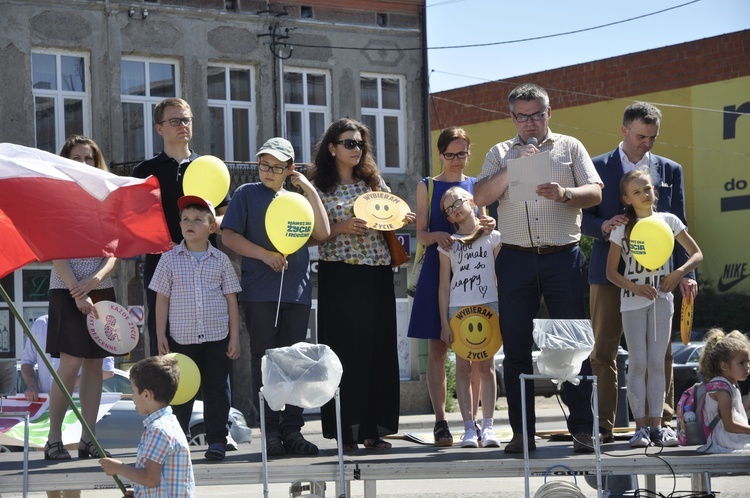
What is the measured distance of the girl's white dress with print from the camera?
7.03 metres

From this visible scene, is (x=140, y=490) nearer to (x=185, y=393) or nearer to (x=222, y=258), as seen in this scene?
(x=185, y=393)

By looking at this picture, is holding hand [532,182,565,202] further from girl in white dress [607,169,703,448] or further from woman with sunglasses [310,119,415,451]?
woman with sunglasses [310,119,415,451]

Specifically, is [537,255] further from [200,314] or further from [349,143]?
[200,314]

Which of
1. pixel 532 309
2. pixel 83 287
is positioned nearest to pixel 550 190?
pixel 532 309

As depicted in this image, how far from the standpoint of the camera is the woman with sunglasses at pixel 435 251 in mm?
7820

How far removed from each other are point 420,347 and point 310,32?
7369 millimetres

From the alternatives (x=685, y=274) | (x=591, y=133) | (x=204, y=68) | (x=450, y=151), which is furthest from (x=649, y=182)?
(x=591, y=133)

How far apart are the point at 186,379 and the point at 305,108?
19.1 m

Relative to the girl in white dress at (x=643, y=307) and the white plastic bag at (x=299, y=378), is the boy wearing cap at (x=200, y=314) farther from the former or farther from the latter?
the girl in white dress at (x=643, y=307)

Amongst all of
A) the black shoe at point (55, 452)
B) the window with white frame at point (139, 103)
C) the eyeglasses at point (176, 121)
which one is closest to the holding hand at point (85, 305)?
the black shoe at point (55, 452)

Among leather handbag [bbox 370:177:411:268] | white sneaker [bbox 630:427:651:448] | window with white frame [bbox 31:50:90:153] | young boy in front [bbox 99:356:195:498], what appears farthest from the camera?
window with white frame [bbox 31:50:90:153]

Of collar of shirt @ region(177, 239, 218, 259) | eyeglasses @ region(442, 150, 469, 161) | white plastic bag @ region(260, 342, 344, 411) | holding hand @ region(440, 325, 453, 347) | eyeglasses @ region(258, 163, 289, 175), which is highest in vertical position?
eyeglasses @ region(442, 150, 469, 161)

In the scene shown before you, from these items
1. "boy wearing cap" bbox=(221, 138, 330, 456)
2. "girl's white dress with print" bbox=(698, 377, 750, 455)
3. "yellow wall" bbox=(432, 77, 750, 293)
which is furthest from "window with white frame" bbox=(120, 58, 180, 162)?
"yellow wall" bbox=(432, 77, 750, 293)

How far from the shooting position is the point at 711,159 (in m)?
39.1
